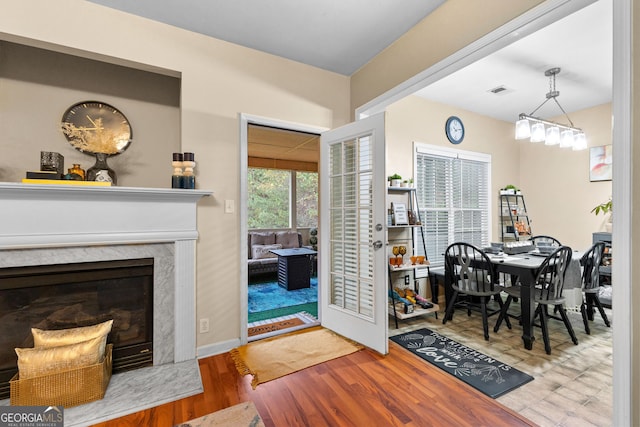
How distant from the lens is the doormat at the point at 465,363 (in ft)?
6.72

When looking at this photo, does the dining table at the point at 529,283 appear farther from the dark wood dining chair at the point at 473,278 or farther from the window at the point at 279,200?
the window at the point at 279,200

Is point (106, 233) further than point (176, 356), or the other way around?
point (176, 356)

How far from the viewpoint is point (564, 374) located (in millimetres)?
2193

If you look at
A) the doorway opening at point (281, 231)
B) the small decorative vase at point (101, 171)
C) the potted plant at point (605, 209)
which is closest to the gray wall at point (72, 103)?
the small decorative vase at point (101, 171)

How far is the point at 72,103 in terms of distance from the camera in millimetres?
2346

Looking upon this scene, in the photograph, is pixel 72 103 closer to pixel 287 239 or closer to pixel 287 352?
pixel 287 352

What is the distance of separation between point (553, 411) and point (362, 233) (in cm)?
177

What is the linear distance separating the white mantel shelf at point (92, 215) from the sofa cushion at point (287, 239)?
3.82 metres

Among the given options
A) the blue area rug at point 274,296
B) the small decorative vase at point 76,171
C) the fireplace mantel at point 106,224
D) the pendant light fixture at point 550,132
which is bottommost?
the blue area rug at point 274,296

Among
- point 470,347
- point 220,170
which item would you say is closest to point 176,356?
point 220,170

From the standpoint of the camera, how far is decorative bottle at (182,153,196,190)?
7.57 feet

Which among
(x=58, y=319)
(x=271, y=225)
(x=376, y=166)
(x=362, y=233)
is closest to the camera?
(x=58, y=319)

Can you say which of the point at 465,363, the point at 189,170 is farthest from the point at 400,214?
the point at 189,170

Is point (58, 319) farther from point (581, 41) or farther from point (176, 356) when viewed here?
point (581, 41)
